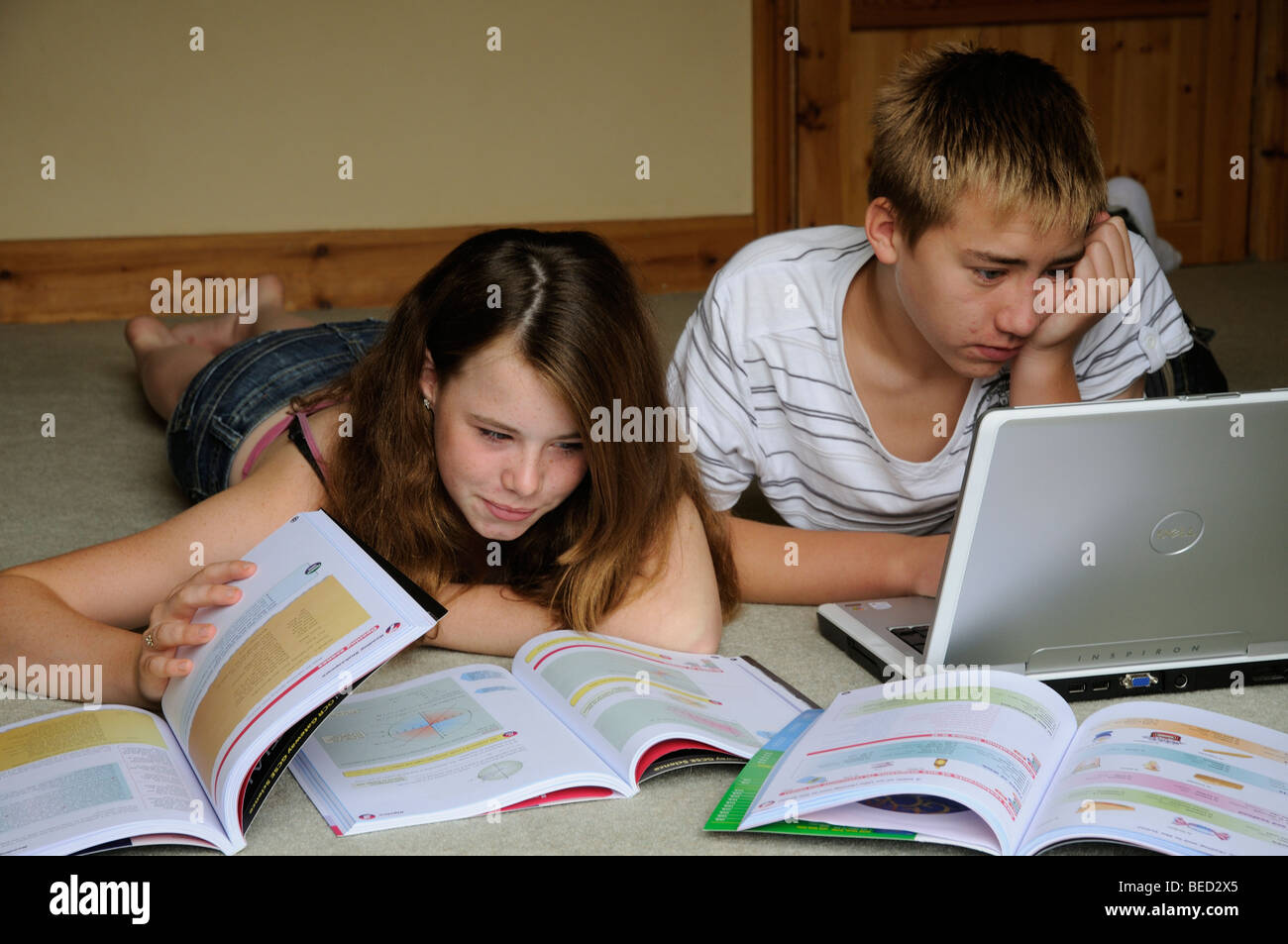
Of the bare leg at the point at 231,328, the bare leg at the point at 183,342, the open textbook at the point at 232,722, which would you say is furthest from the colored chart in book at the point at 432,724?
the bare leg at the point at 231,328

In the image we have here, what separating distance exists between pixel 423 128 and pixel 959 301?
2.11 m

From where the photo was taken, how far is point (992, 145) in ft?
3.96

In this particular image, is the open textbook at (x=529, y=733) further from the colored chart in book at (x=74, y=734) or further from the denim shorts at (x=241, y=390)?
the denim shorts at (x=241, y=390)

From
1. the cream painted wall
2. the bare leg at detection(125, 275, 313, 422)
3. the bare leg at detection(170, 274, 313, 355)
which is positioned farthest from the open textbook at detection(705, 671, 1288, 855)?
the cream painted wall

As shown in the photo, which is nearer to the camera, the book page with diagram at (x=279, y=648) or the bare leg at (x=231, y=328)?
the book page with diagram at (x=279, y=648)

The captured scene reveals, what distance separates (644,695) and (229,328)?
1.44 metres

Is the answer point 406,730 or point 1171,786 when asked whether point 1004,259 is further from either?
point 406,730

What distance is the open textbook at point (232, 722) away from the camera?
83 cm

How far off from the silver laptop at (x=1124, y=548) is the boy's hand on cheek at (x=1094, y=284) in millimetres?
278

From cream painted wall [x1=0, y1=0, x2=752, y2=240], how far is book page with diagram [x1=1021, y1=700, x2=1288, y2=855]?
2.46 m

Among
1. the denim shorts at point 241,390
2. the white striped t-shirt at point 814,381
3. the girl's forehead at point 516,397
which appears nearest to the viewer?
the girl's forehead at point 516,397

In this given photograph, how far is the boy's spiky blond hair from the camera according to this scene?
3.91 feet
